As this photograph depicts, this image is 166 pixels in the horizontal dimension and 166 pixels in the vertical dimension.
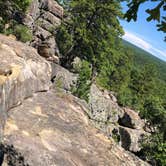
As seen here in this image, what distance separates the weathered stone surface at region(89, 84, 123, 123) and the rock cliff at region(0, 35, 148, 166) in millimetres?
17762

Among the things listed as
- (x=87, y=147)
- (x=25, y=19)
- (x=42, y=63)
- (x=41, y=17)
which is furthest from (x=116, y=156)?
(x=41, y=17)

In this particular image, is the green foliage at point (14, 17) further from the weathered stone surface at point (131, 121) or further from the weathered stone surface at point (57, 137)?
the weathered stone surface at point (57, 137)

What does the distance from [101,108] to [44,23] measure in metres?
17.1

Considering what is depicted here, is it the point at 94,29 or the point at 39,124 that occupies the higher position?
the point at 94,29

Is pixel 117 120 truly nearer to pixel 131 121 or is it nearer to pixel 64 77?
pixel 131 121

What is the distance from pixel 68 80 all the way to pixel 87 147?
1958cm

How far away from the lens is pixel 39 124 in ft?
37.0

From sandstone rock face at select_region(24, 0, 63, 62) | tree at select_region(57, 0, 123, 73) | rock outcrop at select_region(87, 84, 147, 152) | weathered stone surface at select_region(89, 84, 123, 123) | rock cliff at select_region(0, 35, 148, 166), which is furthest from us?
sandstone rock face at select_region(24, 0, 63, 62)

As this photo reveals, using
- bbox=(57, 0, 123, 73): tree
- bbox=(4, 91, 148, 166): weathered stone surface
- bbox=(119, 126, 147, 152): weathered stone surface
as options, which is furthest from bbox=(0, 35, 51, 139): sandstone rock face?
bbox=(119, 126, 147, 152): weathered stone surface

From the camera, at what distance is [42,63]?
14.6 m

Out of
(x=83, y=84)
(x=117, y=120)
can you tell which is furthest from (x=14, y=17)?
(x=117, y=120)

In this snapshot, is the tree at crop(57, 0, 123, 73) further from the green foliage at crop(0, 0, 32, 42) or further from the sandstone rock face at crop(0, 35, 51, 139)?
the sandstone rock face at crop(0, 35, 51, 139)

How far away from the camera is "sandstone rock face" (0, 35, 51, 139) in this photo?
10.7 m

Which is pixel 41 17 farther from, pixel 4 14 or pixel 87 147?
pixel 87 147
